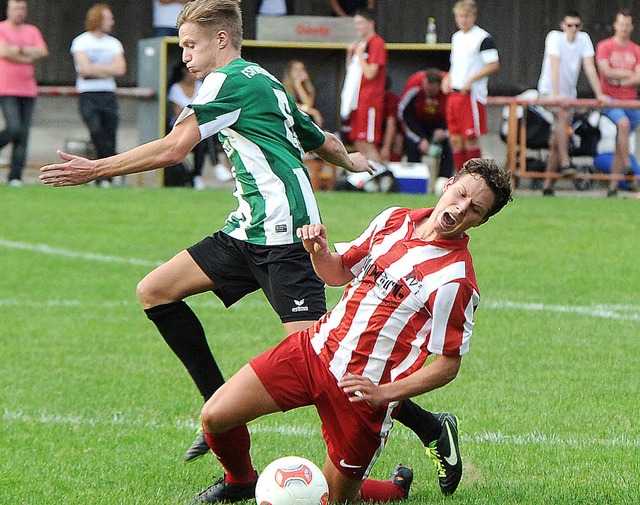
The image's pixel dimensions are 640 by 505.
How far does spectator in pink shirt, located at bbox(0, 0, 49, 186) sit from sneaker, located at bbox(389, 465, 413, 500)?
38.7 feet

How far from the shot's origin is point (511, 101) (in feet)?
55.2

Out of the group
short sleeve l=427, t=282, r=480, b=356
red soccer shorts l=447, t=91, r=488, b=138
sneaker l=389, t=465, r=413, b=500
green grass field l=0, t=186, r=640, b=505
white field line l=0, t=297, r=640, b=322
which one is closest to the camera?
short sleeve l=427, t=282, r=480, b=356

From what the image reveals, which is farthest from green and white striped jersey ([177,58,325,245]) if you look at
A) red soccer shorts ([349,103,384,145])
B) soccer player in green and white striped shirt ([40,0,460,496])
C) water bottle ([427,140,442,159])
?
water bottle ([427,140,442,159])

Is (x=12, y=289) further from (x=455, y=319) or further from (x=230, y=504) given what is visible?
(x=455, y=319)

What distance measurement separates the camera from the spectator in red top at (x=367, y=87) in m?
16.6

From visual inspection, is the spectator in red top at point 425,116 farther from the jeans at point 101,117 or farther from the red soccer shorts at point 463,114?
the jeans at point 101,117

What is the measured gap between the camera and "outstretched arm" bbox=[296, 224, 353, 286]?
472 centimetres

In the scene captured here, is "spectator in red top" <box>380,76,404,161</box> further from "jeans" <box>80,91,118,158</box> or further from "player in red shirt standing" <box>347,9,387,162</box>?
"jeans" <box>80,91,118,158</box>

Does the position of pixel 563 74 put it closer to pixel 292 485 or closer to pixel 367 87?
pixel 367 87

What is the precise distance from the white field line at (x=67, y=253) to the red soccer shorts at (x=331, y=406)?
6546 millimetres

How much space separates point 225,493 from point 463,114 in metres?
10.9

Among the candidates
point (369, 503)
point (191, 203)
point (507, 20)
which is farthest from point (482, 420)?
point (507, 20)

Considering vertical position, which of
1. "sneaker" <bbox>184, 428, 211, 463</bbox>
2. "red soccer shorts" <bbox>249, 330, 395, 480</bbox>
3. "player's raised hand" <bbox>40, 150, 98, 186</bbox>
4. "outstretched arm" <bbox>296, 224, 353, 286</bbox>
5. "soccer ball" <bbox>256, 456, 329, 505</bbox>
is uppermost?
"player's raised hand" <bbox>40, 150, 98, 186</bbox>

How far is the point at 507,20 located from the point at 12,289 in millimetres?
14662
